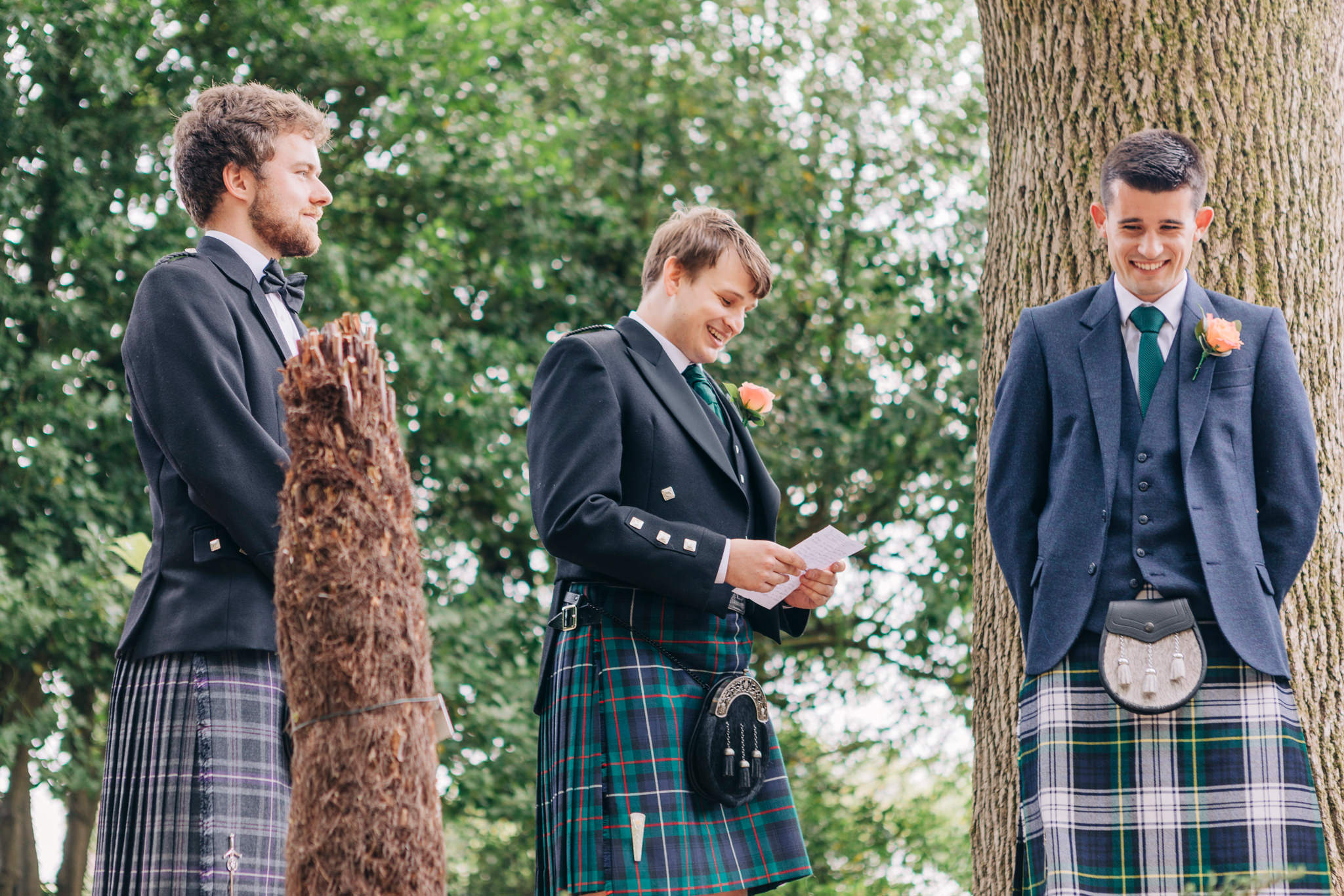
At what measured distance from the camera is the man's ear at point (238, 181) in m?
3.08

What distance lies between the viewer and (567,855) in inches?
118

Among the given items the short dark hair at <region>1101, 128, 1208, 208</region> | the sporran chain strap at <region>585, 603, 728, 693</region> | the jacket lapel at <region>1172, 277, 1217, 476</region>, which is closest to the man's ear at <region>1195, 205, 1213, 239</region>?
the short dark hair at <region>1101, 128, 1208, 208</region>

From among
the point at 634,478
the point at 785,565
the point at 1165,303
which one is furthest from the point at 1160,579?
the point at 634,478

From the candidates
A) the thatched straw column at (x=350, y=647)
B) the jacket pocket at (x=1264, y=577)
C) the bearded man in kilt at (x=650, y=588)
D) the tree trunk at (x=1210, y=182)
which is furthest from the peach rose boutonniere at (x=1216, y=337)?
the thatched straw column at (x=350, y=647)

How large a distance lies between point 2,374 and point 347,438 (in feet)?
19.8

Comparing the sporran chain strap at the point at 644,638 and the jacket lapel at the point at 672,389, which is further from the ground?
the jacket lapel at the point at 672,389

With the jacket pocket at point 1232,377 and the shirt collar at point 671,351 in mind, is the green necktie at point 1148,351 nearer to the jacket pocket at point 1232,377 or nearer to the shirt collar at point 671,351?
the jacket pocket at point 1232,377

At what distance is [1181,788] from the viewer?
110 inches

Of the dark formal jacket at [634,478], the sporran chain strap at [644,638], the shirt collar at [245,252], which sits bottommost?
the sporran chain strap at [644,638]

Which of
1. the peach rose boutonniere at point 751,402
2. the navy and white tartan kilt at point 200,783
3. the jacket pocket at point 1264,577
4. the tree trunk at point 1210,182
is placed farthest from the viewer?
the tree trunk at point 1210,182

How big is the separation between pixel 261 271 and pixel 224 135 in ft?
1.00

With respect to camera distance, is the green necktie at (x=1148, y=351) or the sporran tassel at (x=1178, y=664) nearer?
the sporran tassel at (x=1178, y=664)

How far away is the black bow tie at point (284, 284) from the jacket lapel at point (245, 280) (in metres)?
0.04

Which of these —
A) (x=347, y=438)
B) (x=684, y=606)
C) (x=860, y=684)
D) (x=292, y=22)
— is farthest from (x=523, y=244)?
(x=347, y=438)
